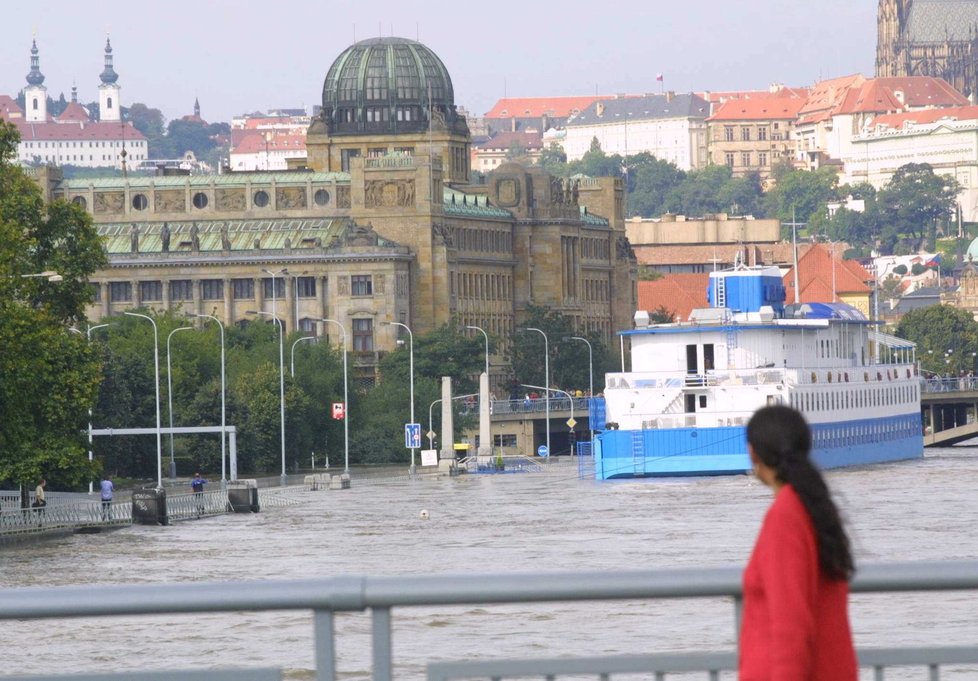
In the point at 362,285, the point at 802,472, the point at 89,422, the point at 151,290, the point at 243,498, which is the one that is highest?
the point at 151,290

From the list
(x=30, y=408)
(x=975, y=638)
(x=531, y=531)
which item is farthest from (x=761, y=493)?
(x=975, y=638)

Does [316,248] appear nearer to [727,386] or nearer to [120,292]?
[120,292]

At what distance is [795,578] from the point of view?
11.8 m

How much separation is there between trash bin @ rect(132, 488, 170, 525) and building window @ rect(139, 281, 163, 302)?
102 meters

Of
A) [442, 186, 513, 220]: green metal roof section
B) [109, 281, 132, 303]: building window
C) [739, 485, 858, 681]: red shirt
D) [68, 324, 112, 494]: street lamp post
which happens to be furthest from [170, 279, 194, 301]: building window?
[739, 485, 858, 681]: red shirt

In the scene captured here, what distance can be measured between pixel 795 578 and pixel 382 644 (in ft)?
6.94

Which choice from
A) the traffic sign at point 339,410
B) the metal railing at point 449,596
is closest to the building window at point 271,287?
the traffic sign at point 339,410

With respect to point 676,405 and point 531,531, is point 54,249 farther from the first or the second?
point 676,405

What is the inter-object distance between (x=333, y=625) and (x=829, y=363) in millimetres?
112669

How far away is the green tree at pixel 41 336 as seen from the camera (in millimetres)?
71250

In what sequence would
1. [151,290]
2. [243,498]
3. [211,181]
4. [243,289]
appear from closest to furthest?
[243,498] < [243,289] < [151,290] < [211,181]

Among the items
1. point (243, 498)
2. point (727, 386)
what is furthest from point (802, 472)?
point (727, 386)

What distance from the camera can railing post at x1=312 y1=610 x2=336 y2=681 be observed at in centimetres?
1292

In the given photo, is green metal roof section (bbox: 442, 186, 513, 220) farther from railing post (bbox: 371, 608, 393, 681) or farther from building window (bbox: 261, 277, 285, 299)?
railing post (bbox: 371, 608, 393, 681)
